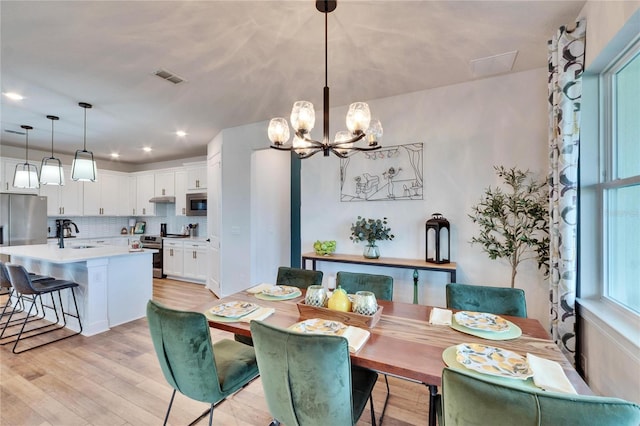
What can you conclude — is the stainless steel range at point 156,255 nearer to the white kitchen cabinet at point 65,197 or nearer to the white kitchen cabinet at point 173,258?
the white kitchen cabinet at point 173,258

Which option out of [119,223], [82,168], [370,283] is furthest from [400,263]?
[119,223]

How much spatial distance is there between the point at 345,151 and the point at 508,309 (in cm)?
147

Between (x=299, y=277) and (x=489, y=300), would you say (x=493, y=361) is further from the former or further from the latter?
(x=299, y=277)

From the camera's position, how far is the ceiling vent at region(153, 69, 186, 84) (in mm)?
2639

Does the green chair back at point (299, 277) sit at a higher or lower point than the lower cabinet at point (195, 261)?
higher

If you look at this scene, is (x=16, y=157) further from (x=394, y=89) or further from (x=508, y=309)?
(x=508, y=309)

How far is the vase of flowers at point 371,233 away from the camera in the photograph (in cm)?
316

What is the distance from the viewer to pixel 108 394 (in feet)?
7.00

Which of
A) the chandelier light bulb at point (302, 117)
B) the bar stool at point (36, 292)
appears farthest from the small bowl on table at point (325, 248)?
the bar stool at point (36, 292)

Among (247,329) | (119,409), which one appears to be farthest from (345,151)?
(119,409)

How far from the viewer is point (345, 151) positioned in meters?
2.09

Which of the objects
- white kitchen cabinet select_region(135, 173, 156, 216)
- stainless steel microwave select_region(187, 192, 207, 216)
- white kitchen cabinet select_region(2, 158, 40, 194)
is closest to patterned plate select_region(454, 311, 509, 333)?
stainless steel microwave select_region(187, 192, 207, 216)

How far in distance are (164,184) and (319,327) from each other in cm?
604

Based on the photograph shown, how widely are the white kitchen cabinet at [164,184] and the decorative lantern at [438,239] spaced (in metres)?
5.33
